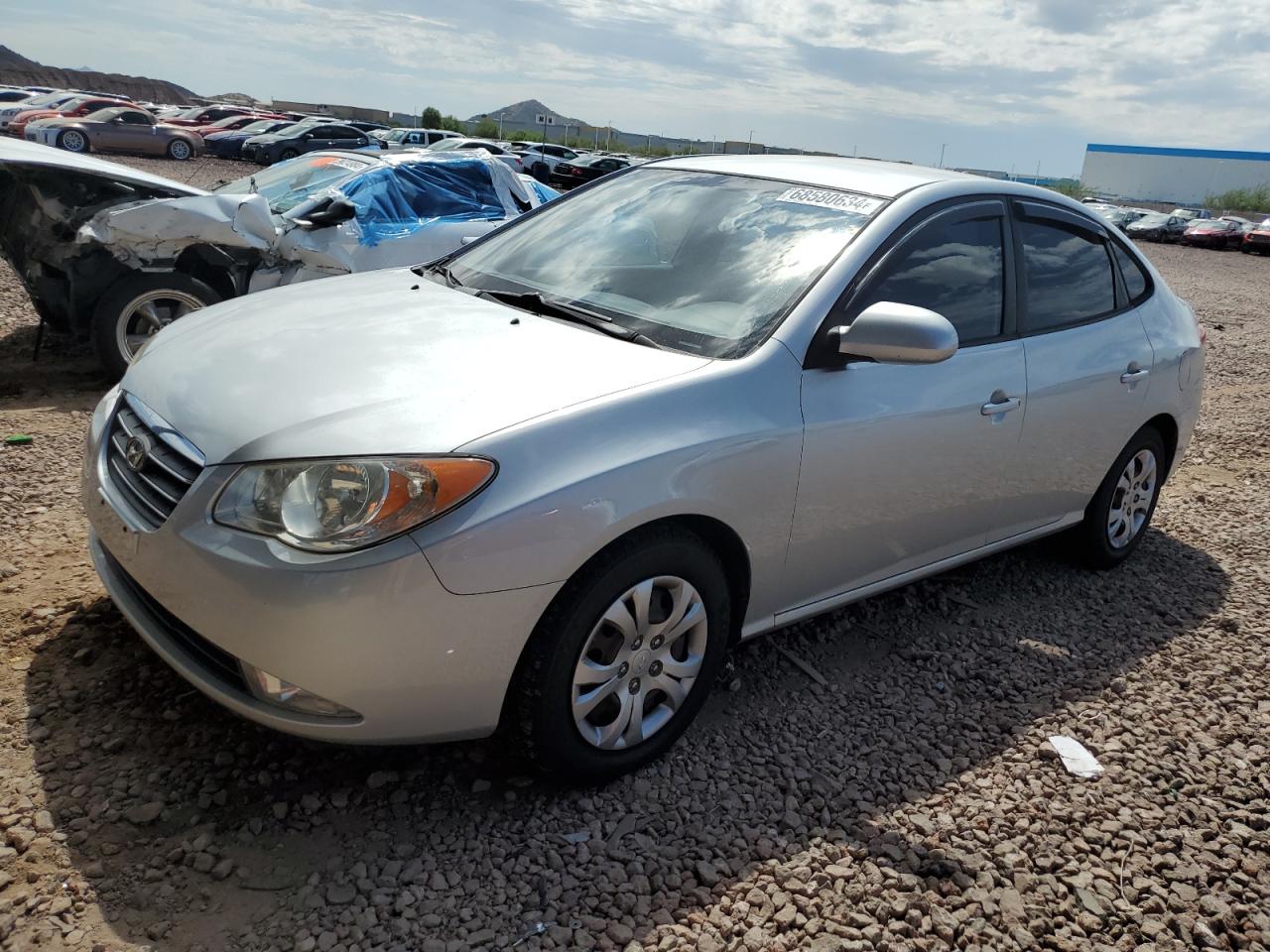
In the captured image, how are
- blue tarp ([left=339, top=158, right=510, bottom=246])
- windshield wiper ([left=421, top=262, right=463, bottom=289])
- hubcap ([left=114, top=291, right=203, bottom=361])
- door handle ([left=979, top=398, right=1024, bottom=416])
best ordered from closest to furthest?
door handle ([left=979, top=398, right=1024, bottom=416]) → windshield wiper ([left=421, top=262, right=463, bottom=289]) → hubcap ([left=114, top=291, right=203, bottom=361]) → blue tarp ([left=339, top=158, right=510, bottom=246])

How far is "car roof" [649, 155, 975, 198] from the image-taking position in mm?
3623

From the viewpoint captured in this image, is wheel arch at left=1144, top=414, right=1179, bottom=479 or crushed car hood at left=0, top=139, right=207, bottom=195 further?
crushed car hood at left=0, top=139, right=207, bottom=195

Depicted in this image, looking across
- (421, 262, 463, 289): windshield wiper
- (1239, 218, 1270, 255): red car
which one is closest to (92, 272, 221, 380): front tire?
(421, 262, 463, 289): windshield wiper

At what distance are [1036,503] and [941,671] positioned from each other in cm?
85

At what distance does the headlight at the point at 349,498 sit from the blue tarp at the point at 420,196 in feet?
16.0

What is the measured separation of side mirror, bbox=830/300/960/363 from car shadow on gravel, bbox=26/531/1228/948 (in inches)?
49.7

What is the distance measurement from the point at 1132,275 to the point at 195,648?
→ 13.8ft

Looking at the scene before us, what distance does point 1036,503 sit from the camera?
4102mm

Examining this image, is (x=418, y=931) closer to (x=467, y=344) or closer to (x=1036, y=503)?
(x=467, y=344)

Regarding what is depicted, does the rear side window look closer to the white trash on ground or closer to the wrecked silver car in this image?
the white trash on ground

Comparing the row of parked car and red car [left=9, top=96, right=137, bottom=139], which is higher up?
red car [left=9, top=96, right=137, bottom=139]

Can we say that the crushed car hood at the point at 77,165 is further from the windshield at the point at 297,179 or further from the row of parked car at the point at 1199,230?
the row of parked car at the point at 1199,230

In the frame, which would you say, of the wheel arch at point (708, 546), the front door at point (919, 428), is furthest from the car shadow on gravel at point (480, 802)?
the front door at point (919, 428)

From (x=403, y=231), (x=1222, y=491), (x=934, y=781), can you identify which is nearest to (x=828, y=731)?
(x=934, y=781)
